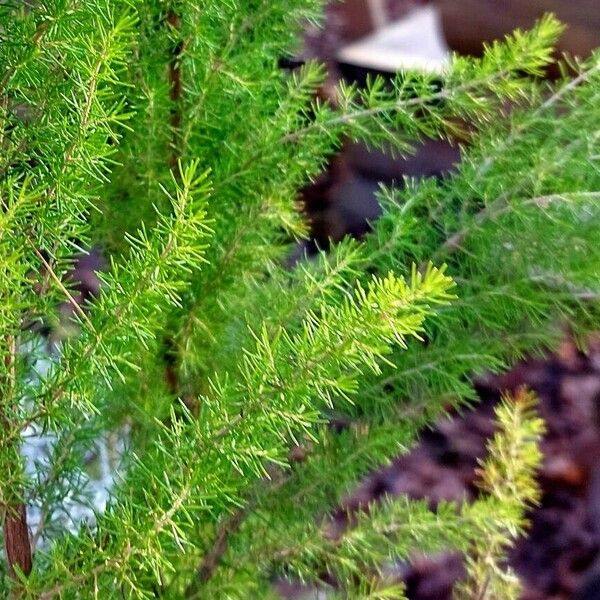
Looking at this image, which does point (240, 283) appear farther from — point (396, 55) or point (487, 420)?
point (396, 55)

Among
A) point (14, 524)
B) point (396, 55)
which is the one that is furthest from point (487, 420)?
point (14, 524)

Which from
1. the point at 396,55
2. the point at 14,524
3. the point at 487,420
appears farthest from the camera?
the point at 396,55

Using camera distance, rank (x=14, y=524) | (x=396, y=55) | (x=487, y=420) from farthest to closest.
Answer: (x=396, y=55) → (x=487, y=420) → (x=14, y=524)

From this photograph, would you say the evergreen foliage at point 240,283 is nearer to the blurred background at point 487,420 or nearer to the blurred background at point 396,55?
the blurred background at point 487,420

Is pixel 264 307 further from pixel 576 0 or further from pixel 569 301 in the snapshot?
pixel 576 0

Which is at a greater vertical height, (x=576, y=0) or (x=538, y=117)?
(x=576, y=0)

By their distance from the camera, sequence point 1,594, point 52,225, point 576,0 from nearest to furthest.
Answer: point 52,225 < point 1,594 < point 576,0

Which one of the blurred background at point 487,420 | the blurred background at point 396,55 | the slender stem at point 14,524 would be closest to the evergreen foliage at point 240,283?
the slender stem at point 14,524

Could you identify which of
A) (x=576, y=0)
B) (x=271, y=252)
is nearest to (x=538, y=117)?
(x=271, y=252)

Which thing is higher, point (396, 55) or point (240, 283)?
point (396, 55)

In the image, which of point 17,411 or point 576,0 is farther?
point 576,0
